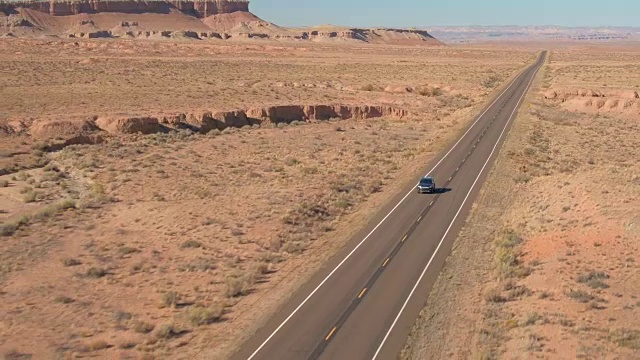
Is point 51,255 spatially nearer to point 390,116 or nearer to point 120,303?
point 120,303

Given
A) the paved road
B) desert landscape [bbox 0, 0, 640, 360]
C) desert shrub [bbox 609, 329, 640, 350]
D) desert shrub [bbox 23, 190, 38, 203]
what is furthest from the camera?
desert shrub [bbox 23, 190, 38, 203]

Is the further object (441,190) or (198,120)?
(198,120)

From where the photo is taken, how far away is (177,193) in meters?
41.2

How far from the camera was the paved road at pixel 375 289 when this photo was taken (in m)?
21.4

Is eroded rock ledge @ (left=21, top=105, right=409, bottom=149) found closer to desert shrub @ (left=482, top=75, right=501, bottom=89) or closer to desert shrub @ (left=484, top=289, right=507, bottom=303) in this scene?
desert shrub @ (left=482, top=75, right=501, bottom=89)

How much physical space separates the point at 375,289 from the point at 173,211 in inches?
641

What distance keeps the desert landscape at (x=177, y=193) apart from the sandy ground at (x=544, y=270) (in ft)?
22.5

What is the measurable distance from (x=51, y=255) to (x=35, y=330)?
26.2 feet

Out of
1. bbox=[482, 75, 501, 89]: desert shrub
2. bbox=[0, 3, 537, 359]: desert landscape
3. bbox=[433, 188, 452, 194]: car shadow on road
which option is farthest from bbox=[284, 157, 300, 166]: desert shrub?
bbox=[482, 75, 501, 89]: desert shrub

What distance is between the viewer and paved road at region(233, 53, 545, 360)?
21.4 meters

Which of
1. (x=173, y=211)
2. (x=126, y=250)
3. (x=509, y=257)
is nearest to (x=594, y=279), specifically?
(x=509, y=257)

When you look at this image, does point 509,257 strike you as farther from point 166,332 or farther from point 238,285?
point 166,332

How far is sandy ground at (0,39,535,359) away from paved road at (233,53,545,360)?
117 cm

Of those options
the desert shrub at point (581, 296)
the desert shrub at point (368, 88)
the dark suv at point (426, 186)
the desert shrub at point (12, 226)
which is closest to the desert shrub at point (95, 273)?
the desert shrub at point (12, 226)
